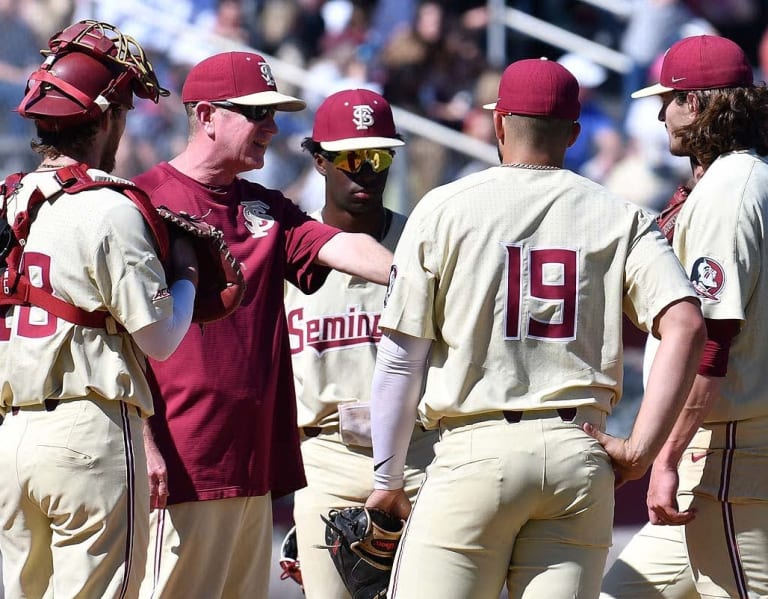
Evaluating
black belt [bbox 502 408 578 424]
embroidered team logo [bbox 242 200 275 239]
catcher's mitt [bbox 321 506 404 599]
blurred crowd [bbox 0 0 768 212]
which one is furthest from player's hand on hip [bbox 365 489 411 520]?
blurred crowd [bbox 0 0 768 212]

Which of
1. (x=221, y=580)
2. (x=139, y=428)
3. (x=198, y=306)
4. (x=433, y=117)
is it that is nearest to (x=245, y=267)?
(x=198, y=306)

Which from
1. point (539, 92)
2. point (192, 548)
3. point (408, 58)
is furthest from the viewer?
point (408, 58)

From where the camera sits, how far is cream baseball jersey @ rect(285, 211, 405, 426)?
4680 millimetres

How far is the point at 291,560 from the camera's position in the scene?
4.99 metres

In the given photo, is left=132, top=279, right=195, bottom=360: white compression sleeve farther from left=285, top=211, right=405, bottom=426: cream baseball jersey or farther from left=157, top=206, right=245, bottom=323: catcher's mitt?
left=285, top=211, right=405, bottom=426: cream baseball jersey

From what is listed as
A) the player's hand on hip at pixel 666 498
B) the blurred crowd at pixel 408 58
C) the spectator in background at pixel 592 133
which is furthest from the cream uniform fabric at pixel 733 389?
the spectator in background at pixel 592 133

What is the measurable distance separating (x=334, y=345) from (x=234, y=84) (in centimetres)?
114

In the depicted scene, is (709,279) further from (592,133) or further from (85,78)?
(592,133)

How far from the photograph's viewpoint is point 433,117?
809 centimetres

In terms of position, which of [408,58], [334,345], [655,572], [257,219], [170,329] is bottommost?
[655,572]

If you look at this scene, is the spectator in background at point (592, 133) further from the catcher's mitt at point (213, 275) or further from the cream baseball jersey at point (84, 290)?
the cream baseball jersey at point (84, 290)

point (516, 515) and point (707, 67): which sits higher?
point (707, 67)

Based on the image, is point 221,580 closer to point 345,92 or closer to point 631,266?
point 631,266

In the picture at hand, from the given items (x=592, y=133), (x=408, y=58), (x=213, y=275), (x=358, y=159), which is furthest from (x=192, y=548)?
(x=592, y=133)
